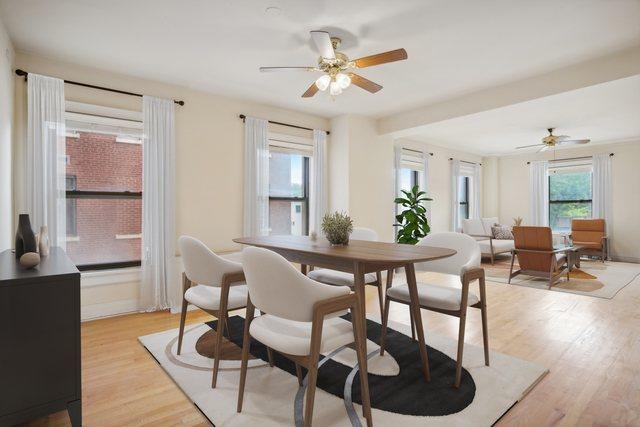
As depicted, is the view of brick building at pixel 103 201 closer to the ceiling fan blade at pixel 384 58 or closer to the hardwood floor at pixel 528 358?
the hardwood floor at pixel 528 358

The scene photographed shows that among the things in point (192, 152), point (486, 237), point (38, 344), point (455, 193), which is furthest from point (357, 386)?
point (455, 193)

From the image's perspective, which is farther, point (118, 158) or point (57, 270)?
point (118, 158)

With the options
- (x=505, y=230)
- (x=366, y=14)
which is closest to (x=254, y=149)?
(x=366, y=14)

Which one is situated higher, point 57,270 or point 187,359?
point 57,270

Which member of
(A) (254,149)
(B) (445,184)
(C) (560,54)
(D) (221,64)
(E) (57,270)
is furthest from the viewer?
(B) (445,184)

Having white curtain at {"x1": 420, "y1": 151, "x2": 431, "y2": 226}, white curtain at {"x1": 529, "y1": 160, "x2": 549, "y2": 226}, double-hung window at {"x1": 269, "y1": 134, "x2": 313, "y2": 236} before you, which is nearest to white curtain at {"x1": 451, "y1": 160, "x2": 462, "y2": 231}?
white curtain at {"x1": 420, "y1": 151, "x2": 431, "y2": 226}

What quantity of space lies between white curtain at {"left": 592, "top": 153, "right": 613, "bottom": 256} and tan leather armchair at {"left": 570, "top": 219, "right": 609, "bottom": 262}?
11.9 inches

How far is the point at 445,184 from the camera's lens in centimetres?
762

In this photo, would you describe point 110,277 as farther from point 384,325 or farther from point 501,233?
point 501,233

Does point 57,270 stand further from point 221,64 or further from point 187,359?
point 221,64

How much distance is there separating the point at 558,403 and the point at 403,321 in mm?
1581

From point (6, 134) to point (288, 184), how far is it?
10.3 feet

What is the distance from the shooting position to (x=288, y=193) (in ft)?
17.0

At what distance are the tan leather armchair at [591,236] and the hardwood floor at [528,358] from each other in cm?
319
